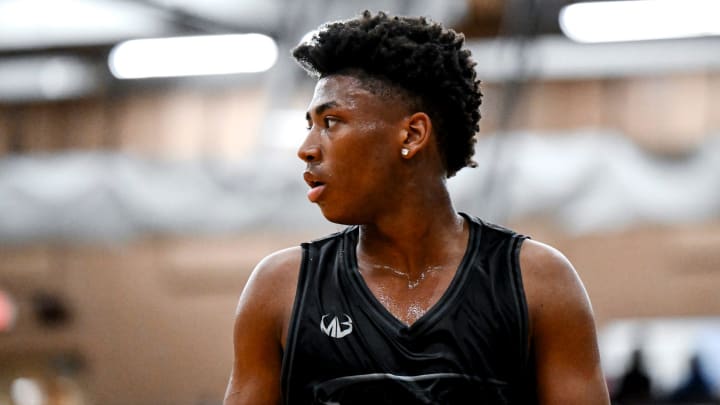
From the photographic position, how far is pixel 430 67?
265 centimetres

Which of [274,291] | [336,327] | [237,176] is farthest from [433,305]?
[237,176]

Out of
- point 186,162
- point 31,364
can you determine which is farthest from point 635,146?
point 31,364

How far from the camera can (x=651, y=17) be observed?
38.8 feet

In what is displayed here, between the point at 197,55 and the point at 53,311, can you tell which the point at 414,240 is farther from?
the point at 53,311

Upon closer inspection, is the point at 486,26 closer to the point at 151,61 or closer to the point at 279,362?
the point at 151,61

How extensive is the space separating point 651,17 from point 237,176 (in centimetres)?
474

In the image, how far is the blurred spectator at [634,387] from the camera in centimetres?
904

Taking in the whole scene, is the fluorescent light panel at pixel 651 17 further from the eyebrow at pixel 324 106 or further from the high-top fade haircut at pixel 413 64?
the eyebrow at pixel 324 106

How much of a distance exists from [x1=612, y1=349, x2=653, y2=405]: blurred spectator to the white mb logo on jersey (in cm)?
683

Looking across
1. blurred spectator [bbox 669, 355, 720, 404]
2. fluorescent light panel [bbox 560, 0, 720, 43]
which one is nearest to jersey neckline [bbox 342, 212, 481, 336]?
blurred spectator [bbox 669, 355, 720, 404]

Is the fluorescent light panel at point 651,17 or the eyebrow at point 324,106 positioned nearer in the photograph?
the eyebrow at point 324,106

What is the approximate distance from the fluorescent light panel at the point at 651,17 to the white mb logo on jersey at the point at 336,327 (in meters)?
9.56

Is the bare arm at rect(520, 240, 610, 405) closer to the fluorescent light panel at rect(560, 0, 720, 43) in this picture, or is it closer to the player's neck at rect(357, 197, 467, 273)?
the player's neck at rect(357, 197, 467, 273)

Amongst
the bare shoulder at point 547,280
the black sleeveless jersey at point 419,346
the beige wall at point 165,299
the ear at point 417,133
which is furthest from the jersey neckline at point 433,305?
the beige wall at point 165,299
